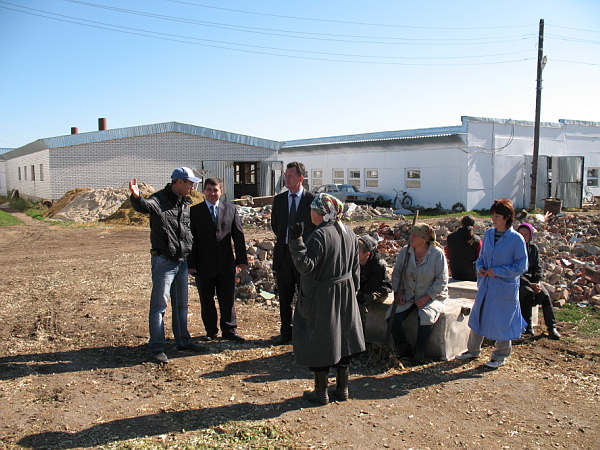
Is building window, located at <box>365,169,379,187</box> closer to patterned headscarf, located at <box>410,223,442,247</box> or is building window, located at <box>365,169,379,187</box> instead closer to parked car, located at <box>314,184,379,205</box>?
parked car, located at <box>314,184,379,205</box>

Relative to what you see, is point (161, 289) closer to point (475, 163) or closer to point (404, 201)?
point (475, 163)

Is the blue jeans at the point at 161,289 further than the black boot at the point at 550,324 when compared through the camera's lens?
No

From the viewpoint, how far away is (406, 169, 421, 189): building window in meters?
28.4

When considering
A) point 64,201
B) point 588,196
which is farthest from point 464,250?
point 588,196

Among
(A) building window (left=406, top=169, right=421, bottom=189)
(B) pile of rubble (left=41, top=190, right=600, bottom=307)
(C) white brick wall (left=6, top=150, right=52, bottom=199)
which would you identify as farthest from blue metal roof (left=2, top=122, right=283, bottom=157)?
(A) building window (left=406, top=169, right=421, bottom=189)

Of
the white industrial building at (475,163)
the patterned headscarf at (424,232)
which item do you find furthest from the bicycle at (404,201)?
the patterned headscarf at (424,232)

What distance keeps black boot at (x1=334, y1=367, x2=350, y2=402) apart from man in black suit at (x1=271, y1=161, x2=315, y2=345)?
1.68 metres

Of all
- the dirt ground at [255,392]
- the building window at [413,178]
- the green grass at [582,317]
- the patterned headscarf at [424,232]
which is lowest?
the green grass at [582,317]

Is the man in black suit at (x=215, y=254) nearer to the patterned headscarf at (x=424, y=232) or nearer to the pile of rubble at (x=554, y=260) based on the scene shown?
the patterned headscarf at (x=424, y=232)

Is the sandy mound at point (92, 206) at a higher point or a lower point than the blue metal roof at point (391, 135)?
lower

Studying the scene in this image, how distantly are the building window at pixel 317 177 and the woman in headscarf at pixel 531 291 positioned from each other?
28204 mm

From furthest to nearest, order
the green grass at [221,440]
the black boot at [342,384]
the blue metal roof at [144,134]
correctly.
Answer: the blue metal roof at [144,134], the black boot at [342,384], the green grass at [221,440]

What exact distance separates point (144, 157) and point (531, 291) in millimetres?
24173

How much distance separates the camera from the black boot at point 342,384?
4.55 m
